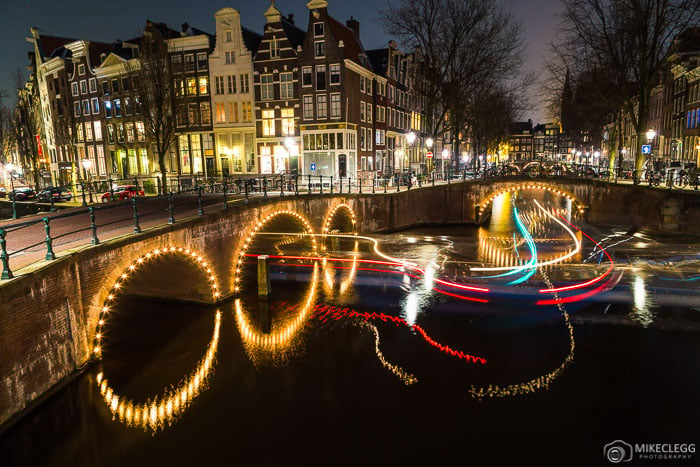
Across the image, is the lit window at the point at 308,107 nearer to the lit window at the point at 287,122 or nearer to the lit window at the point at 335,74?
the lit window at the point at 287,122

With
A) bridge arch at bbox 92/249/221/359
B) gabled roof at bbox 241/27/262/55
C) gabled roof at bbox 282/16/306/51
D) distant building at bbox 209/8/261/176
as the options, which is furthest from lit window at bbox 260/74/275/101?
bridge arch at bbox 92/249/221/359

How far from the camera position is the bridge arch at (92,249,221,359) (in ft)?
39.7

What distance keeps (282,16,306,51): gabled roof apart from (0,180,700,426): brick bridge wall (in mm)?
18380

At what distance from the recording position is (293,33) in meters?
40.7

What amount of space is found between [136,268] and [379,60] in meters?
38.0

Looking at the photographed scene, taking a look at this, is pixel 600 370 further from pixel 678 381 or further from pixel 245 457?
pixel 245 457

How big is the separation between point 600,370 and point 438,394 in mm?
4643

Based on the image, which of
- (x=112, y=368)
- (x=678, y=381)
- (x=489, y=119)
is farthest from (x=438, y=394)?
(x=489, y=119)

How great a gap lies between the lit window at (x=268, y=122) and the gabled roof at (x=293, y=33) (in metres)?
5.92

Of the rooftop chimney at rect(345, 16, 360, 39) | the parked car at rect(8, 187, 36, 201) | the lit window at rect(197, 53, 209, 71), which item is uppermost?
the rooftop chimney at rect(345, 16, 360, 39)

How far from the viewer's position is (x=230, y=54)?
39.8m

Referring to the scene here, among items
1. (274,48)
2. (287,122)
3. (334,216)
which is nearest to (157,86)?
(287,122)

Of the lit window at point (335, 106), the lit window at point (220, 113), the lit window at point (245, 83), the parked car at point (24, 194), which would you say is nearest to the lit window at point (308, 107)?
the lit window at point (335, 106)

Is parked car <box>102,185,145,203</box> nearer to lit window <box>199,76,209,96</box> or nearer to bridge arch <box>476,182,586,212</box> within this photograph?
lit window <box>199,76,209,96</box>
